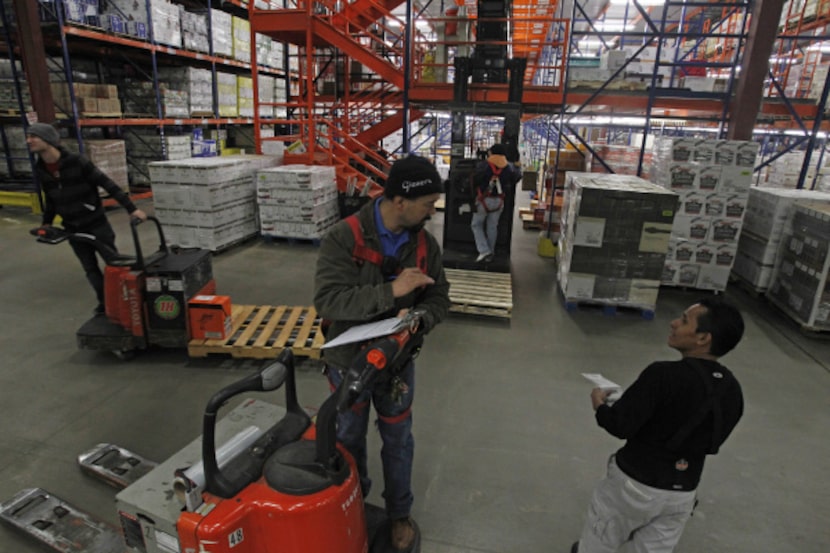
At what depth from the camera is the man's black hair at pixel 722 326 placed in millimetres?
1860

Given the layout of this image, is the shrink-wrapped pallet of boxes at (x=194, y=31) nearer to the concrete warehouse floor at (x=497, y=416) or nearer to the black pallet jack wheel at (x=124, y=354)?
the concrete warehouse floor at (x=497, y=416)

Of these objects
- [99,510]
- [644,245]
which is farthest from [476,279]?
[99,510]

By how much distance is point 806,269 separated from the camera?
6.27m

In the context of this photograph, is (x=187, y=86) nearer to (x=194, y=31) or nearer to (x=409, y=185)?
(x=194, y=31)

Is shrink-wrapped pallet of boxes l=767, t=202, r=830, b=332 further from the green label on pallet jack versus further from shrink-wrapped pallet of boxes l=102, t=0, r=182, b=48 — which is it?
shrink-wrapped pallet of boxes l=102, t=0, r=182, b=48

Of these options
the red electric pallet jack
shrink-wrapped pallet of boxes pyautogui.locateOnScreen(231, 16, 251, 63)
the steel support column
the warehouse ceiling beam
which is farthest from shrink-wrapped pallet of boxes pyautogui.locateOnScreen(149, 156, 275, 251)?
the steel support column

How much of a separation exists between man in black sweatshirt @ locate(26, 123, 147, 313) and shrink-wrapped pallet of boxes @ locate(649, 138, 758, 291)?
7.07m

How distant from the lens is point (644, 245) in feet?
20.4

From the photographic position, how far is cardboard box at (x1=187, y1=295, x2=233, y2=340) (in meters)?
4.79

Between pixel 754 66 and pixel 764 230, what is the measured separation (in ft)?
9.80

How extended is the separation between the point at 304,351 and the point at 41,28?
9950 mm

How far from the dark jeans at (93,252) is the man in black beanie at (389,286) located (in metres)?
4.11

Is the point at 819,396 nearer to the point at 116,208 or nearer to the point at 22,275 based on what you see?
the point at 22,275

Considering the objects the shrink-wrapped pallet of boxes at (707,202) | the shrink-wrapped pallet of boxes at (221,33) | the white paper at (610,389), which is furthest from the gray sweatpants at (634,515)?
the shrink-wrapped pallet of boxes at (221,33)
